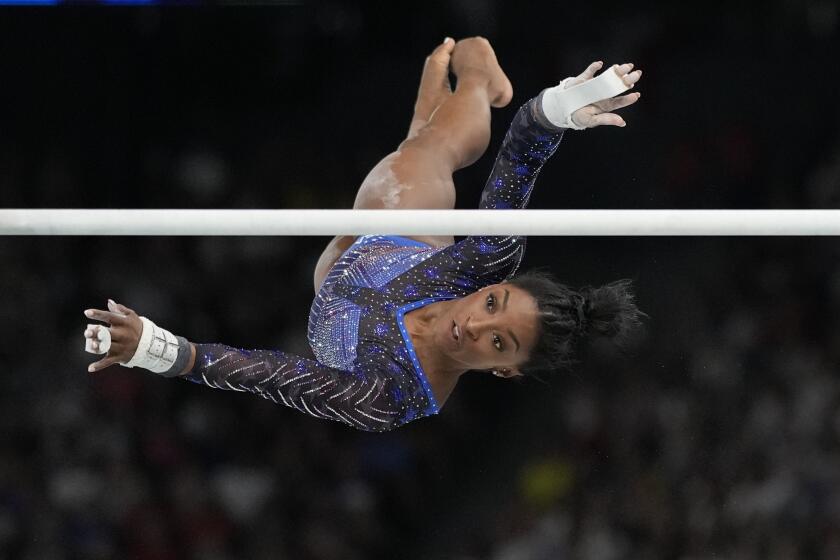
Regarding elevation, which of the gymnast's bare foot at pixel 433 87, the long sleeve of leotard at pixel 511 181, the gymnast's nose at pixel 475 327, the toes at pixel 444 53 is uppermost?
the toes at pixel 444 53

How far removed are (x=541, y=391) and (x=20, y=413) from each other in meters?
2.32

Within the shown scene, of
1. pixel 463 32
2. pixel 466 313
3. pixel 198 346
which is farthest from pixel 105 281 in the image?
pixel 466 313

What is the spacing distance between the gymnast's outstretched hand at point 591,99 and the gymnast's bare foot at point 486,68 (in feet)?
3.48

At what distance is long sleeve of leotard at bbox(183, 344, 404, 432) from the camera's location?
2547mm

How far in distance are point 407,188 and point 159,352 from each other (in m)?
0.94

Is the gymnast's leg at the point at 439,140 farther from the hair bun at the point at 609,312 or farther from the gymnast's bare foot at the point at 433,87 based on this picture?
the hair bun at the point at 609,312

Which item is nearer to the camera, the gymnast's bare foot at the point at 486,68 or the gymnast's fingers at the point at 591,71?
the gymnast's fingers at the point at 591,71

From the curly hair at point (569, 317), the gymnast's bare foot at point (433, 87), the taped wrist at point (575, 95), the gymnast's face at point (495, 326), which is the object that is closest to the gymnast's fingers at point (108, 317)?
the gymnast's face at point (495, 326)

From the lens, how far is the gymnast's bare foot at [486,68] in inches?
134

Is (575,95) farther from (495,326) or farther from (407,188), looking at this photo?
(407,188)

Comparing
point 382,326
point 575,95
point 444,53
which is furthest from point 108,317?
Result: point 444,53

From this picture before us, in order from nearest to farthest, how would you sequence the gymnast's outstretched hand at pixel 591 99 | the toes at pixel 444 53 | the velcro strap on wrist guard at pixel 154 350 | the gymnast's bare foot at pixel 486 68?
the gymnast's outstretched hand at pixel 591 99 < the velcro strap on wrist guard at pixel 154 350 < the gymnast's bare foot at pixel 486 68 < the toes at pixel 444 53

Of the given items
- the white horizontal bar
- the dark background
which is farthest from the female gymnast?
the dark background

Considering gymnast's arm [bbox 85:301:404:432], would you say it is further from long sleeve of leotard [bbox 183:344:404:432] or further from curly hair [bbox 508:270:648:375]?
curly hair [bbox 508:270:648:375]
